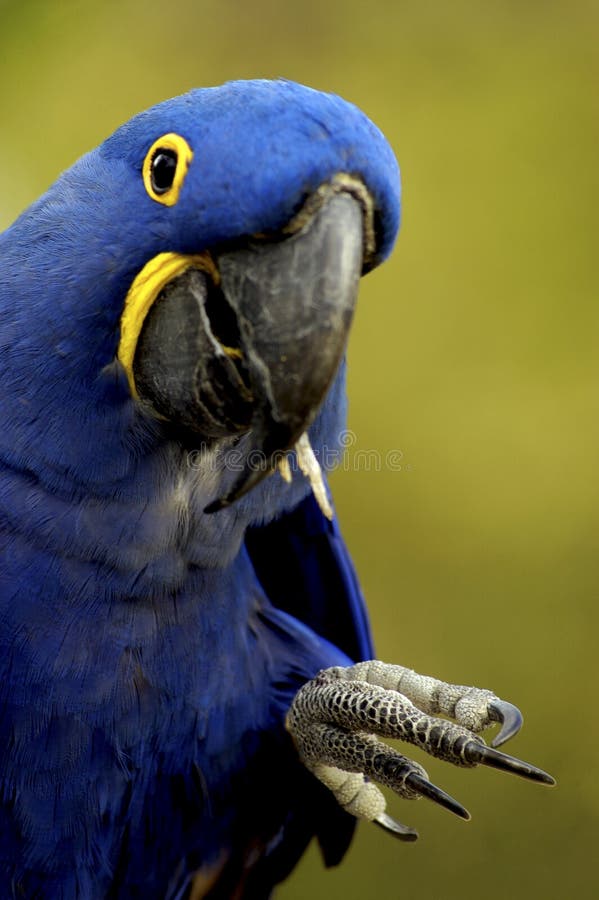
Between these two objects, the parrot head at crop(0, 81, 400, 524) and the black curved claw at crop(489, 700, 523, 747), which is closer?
the parrot head at crop(0, 81, 400, 524)

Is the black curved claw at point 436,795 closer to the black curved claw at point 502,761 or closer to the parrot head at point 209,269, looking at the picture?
the black curved claw at point 502,761

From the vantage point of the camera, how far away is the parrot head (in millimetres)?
845

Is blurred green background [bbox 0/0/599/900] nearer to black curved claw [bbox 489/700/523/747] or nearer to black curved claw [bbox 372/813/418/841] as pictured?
black curved claw [bbox 372/813/418/841]

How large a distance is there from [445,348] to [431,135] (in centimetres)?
53

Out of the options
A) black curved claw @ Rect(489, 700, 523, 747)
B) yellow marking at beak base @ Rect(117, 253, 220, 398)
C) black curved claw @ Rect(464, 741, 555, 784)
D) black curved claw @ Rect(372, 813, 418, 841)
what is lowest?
black curved claw @ Rect(372, 813, 418, 841)

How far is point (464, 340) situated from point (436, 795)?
5.23 feet

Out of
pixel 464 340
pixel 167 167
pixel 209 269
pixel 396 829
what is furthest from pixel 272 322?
pixel 464 340

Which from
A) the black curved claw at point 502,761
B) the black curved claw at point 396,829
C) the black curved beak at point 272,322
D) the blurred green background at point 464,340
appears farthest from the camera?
the blurred green background at point 464,340

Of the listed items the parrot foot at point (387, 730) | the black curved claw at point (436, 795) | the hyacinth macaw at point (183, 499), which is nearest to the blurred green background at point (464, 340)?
the hyacinth macaw at point (183, 499)

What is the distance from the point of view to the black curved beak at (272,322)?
2.75 feet

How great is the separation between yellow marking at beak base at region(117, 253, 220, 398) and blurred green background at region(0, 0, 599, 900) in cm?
157

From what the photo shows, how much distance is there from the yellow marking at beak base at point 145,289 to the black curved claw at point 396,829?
717mm

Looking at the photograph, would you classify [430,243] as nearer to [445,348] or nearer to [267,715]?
[445,348]

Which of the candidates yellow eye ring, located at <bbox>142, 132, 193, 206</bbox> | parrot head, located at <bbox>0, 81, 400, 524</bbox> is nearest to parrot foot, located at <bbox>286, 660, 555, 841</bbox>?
parrot head, located at <bbox>0, 81, 400, 524</bbox>
